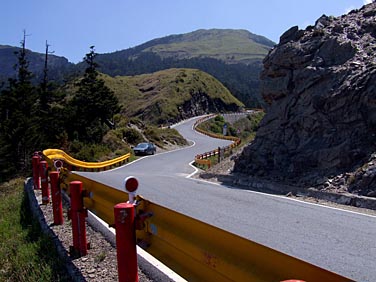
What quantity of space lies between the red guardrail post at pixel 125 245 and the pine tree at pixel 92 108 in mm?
40079

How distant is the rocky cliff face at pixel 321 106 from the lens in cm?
1583

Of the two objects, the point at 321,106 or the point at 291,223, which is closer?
the point at 291,223

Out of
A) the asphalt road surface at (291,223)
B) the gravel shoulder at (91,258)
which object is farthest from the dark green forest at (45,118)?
the gravel shoulder at (91,258)

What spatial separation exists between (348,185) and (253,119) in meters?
94.6

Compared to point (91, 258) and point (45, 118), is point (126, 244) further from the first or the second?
point (45, 118)

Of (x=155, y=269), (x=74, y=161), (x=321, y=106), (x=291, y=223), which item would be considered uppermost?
(x=321, y=106)

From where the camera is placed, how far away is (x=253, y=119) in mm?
107938

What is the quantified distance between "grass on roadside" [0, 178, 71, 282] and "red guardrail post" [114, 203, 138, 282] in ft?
5.50

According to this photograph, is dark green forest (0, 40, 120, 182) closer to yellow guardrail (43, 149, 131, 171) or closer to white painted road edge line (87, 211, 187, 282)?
yellow guardrail (43, 149, 131, 171)

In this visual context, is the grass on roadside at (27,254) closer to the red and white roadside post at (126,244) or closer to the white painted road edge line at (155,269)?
the white painted road edge line at (155,269)

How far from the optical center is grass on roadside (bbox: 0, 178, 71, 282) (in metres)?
5.93

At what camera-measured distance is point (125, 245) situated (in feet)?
13.9

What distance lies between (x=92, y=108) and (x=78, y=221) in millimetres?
43138

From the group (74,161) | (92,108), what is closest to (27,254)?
(74,161)
